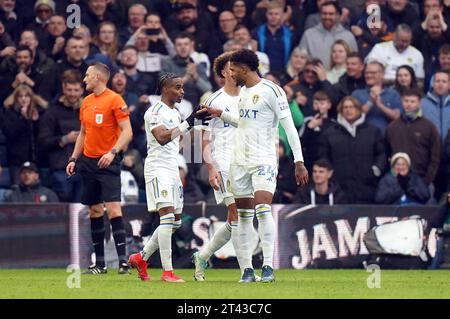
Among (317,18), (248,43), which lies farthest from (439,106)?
(248,43)

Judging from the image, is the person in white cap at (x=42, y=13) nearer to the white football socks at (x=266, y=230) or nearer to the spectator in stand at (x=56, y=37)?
the spectator in stand at (x=56, y=37)

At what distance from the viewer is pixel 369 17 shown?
22.4m

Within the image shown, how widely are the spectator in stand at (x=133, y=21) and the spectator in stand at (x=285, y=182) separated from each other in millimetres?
3217

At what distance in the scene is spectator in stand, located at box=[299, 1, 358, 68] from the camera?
71.3ft

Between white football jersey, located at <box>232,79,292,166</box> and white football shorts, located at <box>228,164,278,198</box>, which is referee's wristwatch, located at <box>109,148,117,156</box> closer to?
white football shorts, located at <box>228,164,278,198</box>

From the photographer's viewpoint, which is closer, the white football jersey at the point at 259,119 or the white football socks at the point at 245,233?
the white football jersey at the point at 259,119

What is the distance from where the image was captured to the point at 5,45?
21391mm

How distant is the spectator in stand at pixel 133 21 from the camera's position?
2184cm

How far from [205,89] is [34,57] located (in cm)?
274

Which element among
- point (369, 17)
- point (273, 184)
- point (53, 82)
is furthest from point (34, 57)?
point (273, 184)

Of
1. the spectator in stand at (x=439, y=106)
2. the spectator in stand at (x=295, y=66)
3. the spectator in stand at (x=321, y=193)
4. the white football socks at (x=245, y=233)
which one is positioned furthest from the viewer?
the spectator in stand at (x=295, y=66)

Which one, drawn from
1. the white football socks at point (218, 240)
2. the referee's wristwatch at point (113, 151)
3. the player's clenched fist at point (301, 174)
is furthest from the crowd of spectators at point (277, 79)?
the player's clenched fist at point (301, 174)
